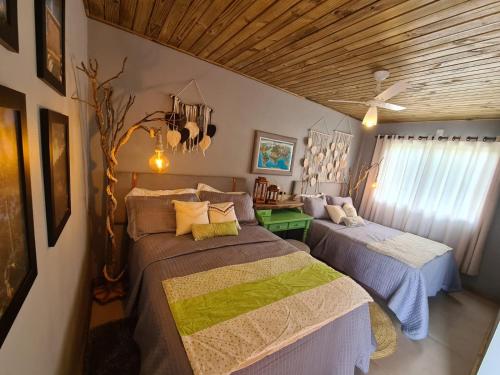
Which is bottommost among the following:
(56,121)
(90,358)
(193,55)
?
(90,358)

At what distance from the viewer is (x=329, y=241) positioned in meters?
2.96

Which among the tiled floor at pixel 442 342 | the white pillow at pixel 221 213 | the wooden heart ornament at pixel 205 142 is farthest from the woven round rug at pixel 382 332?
the wooden heart ornament at pixel 205 142

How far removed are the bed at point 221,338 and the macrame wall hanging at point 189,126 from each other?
1.02m

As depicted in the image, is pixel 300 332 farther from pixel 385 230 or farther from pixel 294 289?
pixel 385 230

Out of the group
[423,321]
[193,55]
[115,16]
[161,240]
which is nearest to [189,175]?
[161,240]

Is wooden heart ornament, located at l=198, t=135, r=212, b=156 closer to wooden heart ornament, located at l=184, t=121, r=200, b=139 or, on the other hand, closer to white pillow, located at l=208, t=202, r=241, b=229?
wooden heart ornament, located at l=184, t=121, r=200, b=139

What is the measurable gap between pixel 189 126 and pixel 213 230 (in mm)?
1162

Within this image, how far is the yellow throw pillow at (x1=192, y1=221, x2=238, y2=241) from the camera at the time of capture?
6.31 ft

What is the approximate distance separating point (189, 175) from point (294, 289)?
1.69 m

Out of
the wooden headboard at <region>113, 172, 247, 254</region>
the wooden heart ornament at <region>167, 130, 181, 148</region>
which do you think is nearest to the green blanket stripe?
the wooden headboard at <region>113, 172, 247, 254</region>

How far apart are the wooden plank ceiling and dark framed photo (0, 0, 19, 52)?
1.25m

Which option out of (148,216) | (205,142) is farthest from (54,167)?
(205,142)

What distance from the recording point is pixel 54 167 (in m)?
0.86

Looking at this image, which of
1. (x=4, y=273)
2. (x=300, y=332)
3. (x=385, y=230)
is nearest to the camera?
(x=4, y=273)
